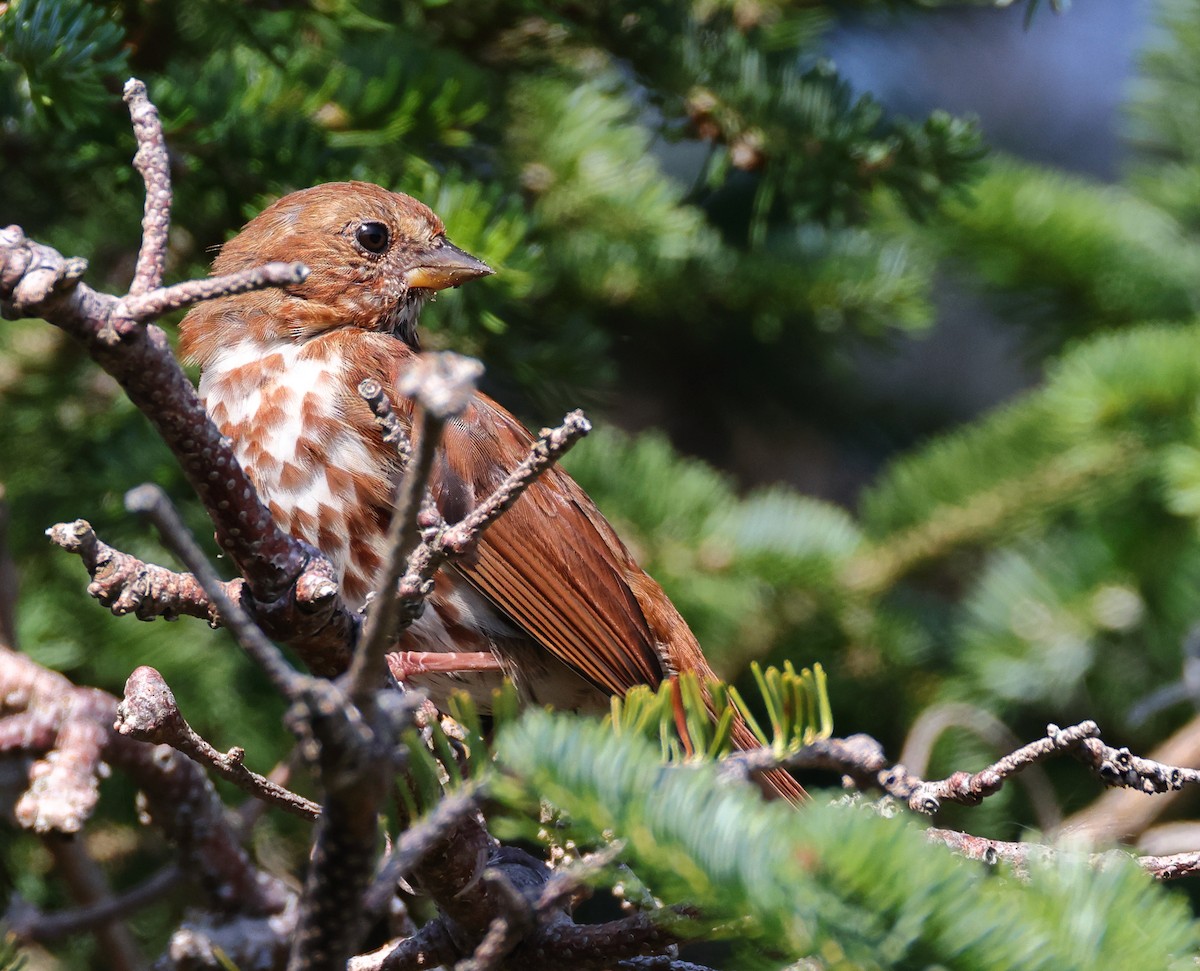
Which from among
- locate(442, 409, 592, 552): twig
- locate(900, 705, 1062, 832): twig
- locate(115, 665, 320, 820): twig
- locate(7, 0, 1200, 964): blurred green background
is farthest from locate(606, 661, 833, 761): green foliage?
locate(900, 705, 1062, 832): twig

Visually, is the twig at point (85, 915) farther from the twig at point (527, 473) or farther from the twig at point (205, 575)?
the twig at point (205, 575)

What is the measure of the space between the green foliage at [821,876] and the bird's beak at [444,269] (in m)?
1.58

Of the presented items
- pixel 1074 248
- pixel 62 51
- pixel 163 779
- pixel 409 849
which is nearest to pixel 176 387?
pixel 409 849

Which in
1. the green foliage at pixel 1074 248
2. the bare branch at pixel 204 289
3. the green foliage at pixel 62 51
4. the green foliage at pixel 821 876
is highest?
the bare branch at pixel 204 289

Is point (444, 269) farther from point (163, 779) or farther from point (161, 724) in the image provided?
point (161, 724)

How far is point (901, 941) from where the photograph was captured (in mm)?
1112

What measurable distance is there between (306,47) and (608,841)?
2040mm

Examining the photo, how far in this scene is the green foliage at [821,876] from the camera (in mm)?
1113

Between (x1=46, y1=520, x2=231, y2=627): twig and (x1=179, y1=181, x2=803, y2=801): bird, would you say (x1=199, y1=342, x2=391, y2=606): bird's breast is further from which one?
(x1=46, y1=520, x2=231, y2=627): twig

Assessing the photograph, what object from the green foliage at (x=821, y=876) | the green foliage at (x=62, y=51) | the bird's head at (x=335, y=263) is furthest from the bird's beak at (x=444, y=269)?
the green foliage at (x=821, y=876)

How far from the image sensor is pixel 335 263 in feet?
9.28

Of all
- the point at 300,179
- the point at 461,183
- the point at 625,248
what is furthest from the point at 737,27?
the point at 300,179

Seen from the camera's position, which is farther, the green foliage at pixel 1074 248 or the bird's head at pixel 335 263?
the green foliage at pixel 1074 248

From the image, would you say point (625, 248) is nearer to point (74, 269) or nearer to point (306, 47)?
point (306, 47)
